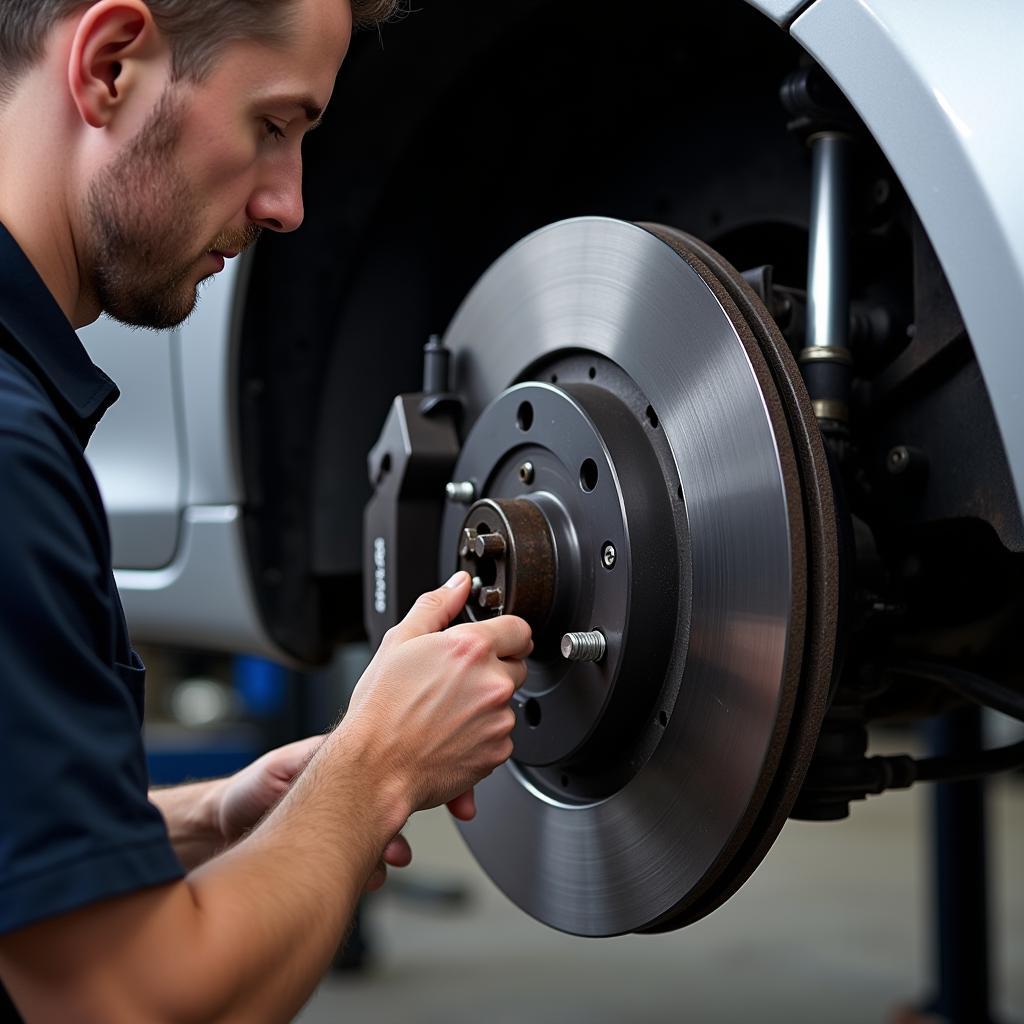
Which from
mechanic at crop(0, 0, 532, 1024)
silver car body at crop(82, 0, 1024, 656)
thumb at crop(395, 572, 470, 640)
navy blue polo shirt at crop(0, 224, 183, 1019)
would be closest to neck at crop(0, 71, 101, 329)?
mechanic at crop(0, 0, 532, 1024)

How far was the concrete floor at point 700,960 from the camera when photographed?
1.92 meters

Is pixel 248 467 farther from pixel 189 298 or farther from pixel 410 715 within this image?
pixel 410 715

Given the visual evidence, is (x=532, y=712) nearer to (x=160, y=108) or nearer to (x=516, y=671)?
(x=516, y=671)

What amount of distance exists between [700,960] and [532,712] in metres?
1.52

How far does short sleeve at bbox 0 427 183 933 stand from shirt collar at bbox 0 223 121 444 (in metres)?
0.11

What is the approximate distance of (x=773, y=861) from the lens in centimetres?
290

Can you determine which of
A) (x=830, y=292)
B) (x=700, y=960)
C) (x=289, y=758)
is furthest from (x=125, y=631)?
(x=700, y=960)

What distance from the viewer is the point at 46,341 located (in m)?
0.63

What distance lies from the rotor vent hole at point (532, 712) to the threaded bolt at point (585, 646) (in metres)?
0.09

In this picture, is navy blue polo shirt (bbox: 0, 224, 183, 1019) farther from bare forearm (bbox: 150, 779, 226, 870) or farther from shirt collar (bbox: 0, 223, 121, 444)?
bare forearm (bbox: 150, 779, 226, 870)

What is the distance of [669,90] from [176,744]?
2.52 m

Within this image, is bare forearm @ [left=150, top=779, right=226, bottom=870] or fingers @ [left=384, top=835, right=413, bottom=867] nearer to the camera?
Result: fingers @ [left=384, top=835, right=413, bottom=867]

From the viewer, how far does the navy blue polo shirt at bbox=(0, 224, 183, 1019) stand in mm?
468

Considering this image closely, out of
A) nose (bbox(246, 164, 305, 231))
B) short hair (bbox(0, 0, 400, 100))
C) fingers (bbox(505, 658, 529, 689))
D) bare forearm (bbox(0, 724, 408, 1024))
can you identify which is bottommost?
bare forearm (bbox(0, 724, 408, 1024))
